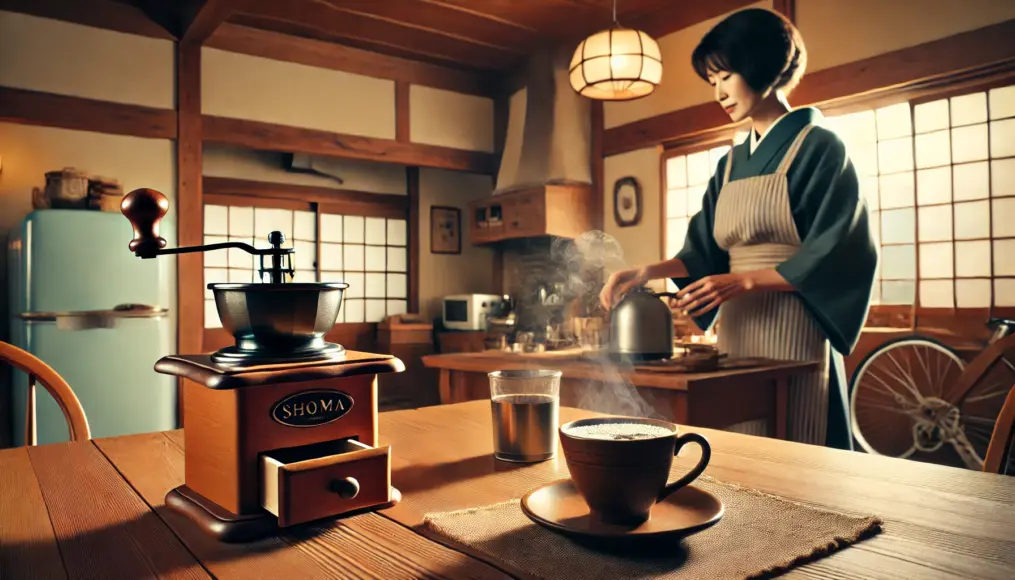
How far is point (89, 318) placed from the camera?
394 centimetres

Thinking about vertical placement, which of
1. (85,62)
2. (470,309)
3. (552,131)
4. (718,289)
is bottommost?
(470,309)

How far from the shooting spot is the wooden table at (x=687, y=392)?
167cm

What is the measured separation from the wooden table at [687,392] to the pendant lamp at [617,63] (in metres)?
2.03

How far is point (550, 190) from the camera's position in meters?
5.17

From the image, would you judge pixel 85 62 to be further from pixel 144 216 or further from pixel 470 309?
pixel 144 216

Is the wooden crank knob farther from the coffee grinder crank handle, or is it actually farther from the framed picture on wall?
the framed picture on wall

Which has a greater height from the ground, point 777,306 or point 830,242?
point 830,242

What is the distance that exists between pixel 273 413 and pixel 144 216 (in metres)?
0.26

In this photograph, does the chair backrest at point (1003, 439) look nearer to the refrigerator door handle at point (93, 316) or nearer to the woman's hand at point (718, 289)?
the woman's hand at point (718, 289)

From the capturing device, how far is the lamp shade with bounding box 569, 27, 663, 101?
3.59 metres

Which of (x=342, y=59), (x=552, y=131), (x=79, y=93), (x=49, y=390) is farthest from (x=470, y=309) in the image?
(x=49, y=390)

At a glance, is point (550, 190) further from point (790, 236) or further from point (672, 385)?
point (672, 385)

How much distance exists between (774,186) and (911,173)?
88.7 inches

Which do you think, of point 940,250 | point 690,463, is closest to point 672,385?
point 690,463
